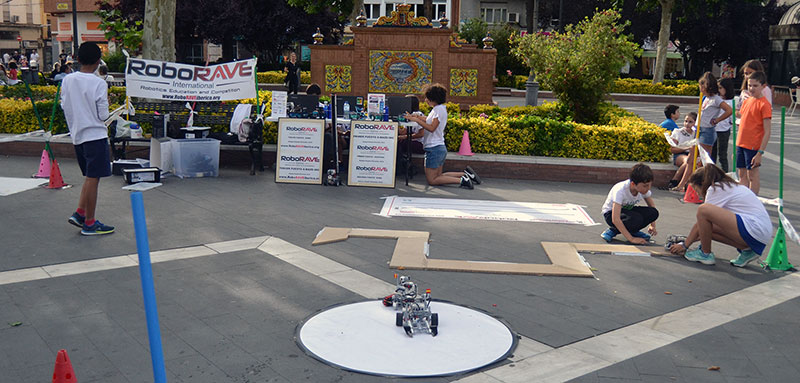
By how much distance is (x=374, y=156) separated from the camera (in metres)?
11.2

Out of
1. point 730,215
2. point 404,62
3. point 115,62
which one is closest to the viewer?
point 730,215

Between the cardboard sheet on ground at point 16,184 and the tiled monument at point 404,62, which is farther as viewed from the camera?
the tiled monument at point 404,62

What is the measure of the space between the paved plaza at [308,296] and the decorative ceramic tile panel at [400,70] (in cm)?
1161

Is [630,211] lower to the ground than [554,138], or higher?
lower

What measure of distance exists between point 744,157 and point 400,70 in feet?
40.6

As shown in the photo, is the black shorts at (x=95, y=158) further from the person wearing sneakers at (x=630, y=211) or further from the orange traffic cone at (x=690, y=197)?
the orange traffic cone at (x=690, y=197)

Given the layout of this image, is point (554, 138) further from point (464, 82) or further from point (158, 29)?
point (464, 82)

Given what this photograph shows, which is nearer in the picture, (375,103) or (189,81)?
(375,103)

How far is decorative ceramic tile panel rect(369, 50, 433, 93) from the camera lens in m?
21.0

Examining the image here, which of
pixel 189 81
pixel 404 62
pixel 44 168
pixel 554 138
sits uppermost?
pixel 404 62

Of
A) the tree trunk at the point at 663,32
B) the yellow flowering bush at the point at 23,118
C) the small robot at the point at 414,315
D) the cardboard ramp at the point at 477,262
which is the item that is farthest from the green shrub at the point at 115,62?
the small robot at the point at 414,315

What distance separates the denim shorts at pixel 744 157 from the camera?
32.9 ft

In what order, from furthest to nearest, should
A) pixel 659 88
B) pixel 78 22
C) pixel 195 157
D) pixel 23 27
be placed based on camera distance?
pixel 23 27 < pixel 78 22 < pixel 659 88 < pixel 195 157

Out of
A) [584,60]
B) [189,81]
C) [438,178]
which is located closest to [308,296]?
[438,178]
